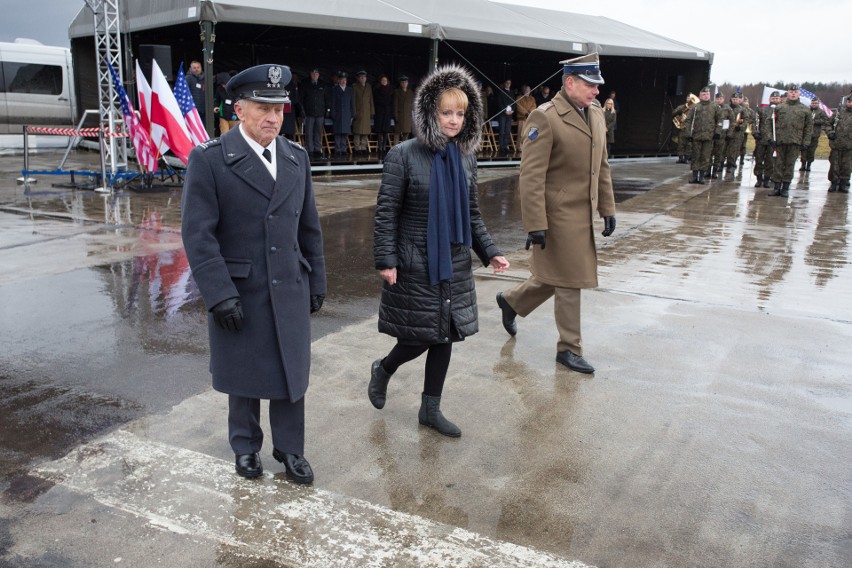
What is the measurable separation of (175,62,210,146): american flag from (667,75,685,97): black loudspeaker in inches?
608

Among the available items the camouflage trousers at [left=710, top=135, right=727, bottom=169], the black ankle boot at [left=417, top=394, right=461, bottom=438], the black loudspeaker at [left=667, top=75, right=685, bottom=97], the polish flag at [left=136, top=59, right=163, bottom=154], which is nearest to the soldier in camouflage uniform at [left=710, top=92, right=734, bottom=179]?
the camouflage trousers at [left=710, top=135, right=727, bottom=169]

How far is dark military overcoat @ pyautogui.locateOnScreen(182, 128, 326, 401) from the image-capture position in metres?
2.96

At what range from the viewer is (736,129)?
56.4 ft

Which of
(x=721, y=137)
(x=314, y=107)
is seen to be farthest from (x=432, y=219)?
(x=721, y=137)

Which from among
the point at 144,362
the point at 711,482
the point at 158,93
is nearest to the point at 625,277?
the point at 711,482

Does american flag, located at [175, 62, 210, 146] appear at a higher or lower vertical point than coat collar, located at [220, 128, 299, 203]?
higher


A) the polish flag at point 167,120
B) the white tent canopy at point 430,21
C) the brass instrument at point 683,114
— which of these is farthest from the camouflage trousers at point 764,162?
the polish flag at point 167,120

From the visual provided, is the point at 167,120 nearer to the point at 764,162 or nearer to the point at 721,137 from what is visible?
the point at 721,137

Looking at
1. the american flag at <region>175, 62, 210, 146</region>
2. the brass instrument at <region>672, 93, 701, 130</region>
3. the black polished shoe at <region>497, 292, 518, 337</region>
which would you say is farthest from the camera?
the brass instrument at <region>672, 93, 701, 130</region>

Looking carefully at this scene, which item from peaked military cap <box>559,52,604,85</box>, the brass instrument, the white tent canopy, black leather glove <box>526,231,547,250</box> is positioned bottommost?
black leather glove <box>526,231,547,250</box>

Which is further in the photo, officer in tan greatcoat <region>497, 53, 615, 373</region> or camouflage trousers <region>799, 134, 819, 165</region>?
camouflage trousers <region>799, 134, 819, 165</region>

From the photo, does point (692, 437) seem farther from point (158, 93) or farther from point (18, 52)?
point (18, 52)

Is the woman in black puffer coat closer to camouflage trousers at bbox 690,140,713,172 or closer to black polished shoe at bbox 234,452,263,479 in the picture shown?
black polished shoe at bbox 234,452,263,479

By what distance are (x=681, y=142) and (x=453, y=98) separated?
20.1 metres
